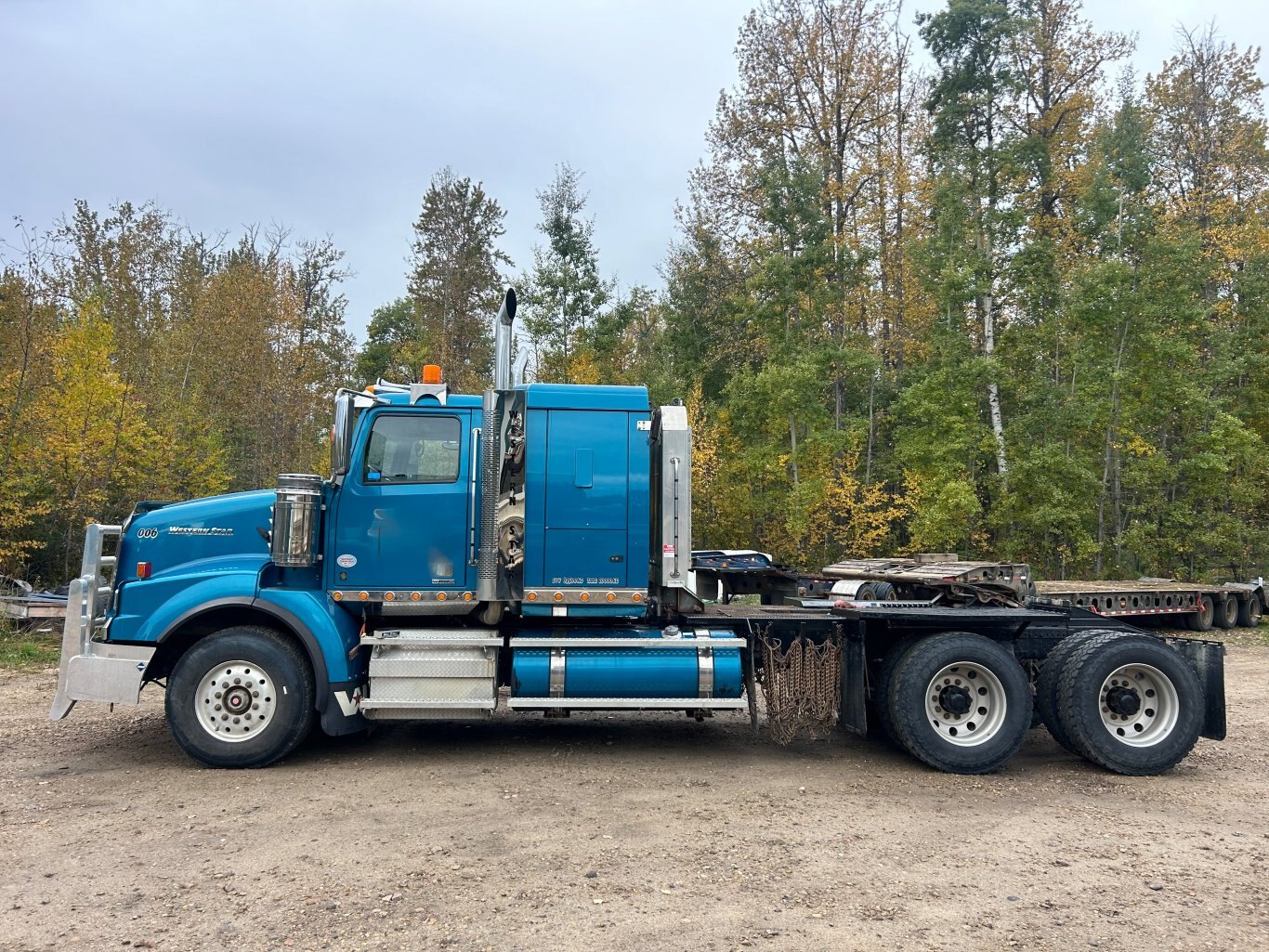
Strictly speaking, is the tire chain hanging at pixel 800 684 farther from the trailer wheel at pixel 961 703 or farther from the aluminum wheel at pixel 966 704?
the aluminum wheel at pixel 966 704

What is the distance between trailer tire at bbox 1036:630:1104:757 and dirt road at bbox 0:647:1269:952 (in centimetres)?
32

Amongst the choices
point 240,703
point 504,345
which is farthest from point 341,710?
point 504,345

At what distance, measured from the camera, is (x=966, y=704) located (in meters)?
7.09

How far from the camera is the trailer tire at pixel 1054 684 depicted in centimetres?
718

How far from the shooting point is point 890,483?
2361 centimetres

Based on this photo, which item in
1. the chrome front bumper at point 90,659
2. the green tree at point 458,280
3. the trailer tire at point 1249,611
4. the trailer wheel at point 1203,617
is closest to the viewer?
the chrome front bumper at point 90,659

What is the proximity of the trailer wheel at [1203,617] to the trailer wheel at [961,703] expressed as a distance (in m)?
14.1

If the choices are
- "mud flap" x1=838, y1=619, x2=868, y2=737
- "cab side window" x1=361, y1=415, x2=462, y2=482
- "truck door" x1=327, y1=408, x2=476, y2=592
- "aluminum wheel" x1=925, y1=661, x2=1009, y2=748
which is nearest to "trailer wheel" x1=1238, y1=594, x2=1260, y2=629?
"aluminum wheel" x1=925, y1=661, x2=1009, y2=748

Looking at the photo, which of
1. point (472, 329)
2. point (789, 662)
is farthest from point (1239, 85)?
point (789, 662)

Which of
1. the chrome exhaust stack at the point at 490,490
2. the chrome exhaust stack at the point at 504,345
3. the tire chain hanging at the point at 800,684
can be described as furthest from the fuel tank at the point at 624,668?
the chrome exhaust stack at the point at 504,345

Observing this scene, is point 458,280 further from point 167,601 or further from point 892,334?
point 167,601

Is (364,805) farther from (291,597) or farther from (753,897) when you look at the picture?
(753,897)

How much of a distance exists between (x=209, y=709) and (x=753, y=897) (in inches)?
183

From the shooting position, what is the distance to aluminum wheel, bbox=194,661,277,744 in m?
Answer: 6.72
